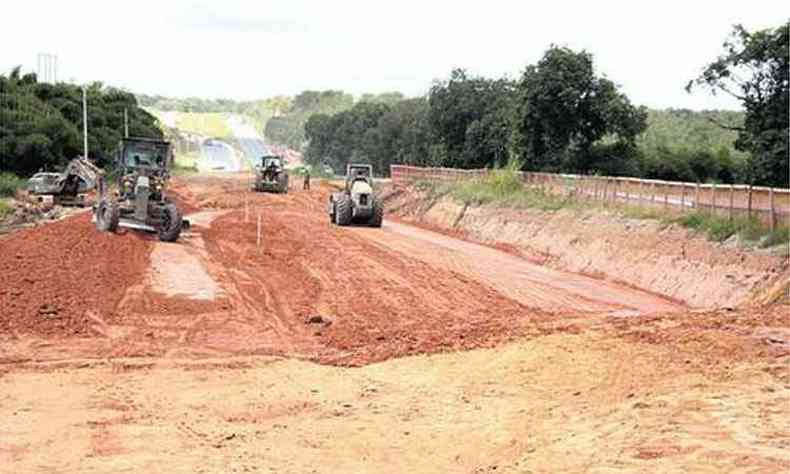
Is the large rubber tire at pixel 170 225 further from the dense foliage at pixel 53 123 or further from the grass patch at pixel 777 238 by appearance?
the dense foliage at pixel 53 123

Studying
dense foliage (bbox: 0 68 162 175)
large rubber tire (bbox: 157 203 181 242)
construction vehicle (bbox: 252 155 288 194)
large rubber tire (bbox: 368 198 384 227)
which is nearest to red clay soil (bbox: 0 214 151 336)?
large rubber tire (bbox: 157 203 181 242)

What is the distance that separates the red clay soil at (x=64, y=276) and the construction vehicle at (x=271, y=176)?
90.9 ft

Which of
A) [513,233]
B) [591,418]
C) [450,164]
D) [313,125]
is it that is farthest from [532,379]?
[313,125]

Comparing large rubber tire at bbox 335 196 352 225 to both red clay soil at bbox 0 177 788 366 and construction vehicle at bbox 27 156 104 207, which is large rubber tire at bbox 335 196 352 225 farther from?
red clay soil at bbox 0 177 788 366

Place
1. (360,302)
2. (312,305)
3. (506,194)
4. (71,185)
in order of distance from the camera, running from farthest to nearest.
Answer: (506,194), (71,185), (360,302), (312,305)

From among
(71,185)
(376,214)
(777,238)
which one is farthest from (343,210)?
(777,238)

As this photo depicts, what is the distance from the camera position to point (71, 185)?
1668 inches

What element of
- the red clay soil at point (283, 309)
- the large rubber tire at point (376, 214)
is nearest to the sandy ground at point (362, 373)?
the red clay soil at point (283, 309)

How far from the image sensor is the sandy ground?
9453mm

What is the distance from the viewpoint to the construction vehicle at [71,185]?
123 feet

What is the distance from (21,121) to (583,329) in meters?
62.6

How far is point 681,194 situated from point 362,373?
17.0 metres

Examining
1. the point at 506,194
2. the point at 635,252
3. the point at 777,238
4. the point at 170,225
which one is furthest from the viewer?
the point at 506,194

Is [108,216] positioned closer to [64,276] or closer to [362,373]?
[64,276]
